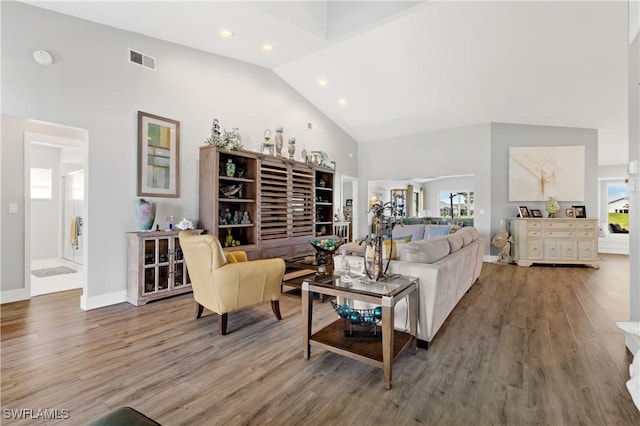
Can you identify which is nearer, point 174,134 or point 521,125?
point 174,134

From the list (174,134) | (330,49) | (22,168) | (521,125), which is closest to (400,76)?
(330,49)

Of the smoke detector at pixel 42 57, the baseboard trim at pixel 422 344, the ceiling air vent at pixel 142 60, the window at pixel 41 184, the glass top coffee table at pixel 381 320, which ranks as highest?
the ceiling air vent at pixel 142 60

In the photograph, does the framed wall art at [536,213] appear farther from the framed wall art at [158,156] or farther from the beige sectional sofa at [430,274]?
the framed wall art at [158,156]

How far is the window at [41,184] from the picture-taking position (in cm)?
590

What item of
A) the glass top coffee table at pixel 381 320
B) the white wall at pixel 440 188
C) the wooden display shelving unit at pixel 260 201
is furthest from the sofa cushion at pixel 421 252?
the white wall at pixel 440 188

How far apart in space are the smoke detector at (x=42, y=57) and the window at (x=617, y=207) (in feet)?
39.6

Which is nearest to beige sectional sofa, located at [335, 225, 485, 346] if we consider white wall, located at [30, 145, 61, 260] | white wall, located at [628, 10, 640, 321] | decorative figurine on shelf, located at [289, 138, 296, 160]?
white wall, located at [628, 10, 640, 321]

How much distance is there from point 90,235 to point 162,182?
1.05 m

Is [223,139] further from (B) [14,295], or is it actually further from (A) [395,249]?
(B) [14,295]

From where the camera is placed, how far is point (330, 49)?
15.5 feet

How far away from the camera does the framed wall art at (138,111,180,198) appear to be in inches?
150

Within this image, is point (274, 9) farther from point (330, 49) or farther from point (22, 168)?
point (22, 168)

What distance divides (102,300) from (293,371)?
108 inches

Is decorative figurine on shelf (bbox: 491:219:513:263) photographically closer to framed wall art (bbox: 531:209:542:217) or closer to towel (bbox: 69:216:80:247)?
framed wall art (bbox: 531:209:542:217)
